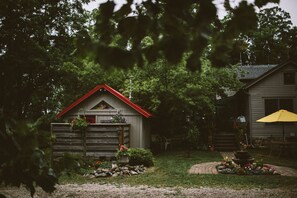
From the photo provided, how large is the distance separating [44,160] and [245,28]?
219cm

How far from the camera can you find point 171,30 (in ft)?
6.24

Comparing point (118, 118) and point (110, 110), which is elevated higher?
point (110, 110)

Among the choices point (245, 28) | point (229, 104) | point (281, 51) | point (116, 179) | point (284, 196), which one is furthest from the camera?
point (281, 51)

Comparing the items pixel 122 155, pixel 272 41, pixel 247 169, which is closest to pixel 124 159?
pixel 122 155

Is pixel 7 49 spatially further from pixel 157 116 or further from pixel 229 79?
pixel 229 79

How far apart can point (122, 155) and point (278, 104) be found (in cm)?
1516

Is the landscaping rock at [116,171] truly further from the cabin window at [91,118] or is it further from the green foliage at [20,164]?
the green foliage at [20,164]

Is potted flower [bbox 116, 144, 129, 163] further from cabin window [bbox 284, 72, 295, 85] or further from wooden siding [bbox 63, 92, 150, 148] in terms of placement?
cabin window [bbox 284, 72, 295, 85]

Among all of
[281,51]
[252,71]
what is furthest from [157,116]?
[281,51]

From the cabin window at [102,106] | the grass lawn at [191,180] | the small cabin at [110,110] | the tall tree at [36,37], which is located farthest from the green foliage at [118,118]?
the tall tree at [36,37]

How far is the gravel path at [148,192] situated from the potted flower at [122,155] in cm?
414

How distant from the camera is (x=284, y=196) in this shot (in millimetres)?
8492

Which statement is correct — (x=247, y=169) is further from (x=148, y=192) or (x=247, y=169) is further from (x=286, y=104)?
(x=286, y=104)

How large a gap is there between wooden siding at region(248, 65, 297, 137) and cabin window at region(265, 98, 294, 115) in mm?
259
